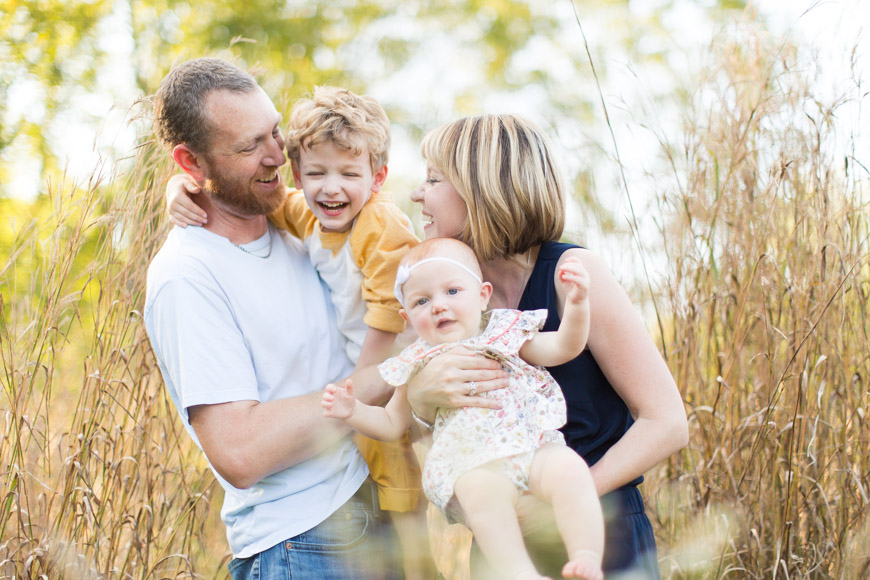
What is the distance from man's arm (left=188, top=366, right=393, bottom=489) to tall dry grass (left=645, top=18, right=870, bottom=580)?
1410 millimetres

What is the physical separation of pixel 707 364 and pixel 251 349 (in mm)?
1655

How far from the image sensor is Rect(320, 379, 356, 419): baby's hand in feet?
5.57

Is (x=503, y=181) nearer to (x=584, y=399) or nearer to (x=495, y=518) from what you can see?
(x=584, y=399)

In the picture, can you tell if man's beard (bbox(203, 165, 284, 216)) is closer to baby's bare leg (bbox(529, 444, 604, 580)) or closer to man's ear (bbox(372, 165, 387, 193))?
man's ear (bbox(372, 165, 387, 193))

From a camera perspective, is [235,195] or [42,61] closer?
[235,195]

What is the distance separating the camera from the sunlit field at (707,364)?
237 centimetres

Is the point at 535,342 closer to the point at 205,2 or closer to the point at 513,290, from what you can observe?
the point at 513,290

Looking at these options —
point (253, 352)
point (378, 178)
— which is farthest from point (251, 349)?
point (378, 178)

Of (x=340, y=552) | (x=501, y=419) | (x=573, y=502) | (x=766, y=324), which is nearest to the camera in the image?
(x=573, y=502)

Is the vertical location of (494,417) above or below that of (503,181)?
below

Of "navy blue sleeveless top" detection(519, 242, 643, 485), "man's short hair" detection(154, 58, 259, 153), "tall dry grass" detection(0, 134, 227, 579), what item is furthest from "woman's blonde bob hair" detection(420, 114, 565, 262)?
"tall dry grass" detection(0, 134, 227, 579)

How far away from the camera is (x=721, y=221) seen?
106 inches

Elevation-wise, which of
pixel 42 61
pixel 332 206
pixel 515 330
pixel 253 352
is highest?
pixel 42 61

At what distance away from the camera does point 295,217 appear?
229 cm
